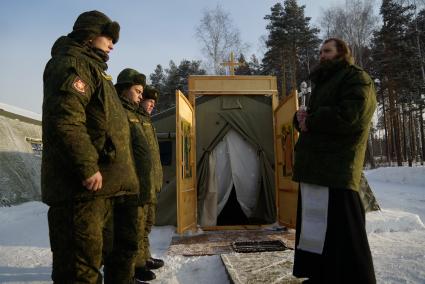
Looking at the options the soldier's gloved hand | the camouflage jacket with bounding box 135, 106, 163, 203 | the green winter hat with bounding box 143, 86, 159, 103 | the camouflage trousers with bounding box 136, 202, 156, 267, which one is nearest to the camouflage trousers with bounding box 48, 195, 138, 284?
the soldier's gloved hand

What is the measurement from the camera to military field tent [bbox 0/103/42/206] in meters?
8.08

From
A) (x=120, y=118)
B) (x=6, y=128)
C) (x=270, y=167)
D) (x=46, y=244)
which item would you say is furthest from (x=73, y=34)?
(x=6, y=128)

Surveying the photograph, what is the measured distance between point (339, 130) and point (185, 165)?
3.65m

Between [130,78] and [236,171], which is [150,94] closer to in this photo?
[130,78]

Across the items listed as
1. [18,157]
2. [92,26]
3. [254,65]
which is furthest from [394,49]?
[92,26]

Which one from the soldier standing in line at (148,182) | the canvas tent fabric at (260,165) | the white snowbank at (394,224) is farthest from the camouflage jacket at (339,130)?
the canvas tent fabric at (260,165)

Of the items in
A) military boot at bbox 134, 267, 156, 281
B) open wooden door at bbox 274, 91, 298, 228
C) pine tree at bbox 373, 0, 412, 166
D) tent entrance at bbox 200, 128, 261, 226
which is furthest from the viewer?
pine tree at bbox 373, 0, 412, 166

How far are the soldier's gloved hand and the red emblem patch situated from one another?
444 mm

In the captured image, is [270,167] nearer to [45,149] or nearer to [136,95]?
[136,95]

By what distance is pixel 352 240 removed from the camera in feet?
6.89

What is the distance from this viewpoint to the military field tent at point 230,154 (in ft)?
20.9

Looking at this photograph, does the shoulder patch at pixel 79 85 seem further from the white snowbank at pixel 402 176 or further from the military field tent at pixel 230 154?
the white snowbank at pixel 402 176

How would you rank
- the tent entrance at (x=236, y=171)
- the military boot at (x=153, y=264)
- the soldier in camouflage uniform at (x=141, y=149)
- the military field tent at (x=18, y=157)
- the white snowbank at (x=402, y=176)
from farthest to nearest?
1. the white snowbank at (x=402, y=176)
2. the military field tent at (x=18, y=157)
3. the tent entrance at (x=236, y=171)
4. the military boot at (x=153, y=264)
5. the soldier in camouflage uniform at (x=141, y=149)

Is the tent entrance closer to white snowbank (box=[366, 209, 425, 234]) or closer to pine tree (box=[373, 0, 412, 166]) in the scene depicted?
white snowbank (box=[366, 209, 425, 234])
